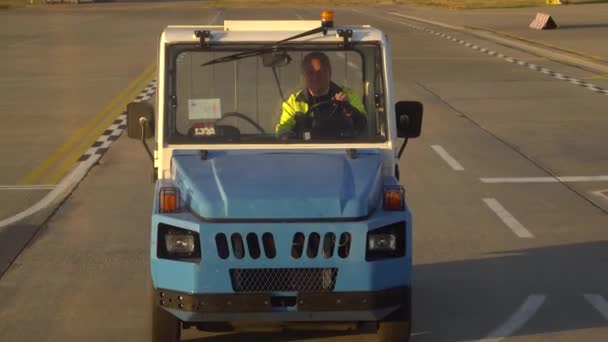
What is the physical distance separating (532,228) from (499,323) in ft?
10.9

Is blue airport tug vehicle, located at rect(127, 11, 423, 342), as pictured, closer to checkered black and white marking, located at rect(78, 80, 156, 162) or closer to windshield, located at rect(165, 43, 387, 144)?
windshield, located at rect(165, 43, 387, 144)

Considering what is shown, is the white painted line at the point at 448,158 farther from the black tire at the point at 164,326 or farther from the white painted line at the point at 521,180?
the black tire at the point at 164,326

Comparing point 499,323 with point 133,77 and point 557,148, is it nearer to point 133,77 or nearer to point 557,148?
point 557,148

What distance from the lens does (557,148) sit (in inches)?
642

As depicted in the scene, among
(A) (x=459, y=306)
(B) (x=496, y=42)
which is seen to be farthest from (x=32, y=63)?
(A) (x=459, y=306)

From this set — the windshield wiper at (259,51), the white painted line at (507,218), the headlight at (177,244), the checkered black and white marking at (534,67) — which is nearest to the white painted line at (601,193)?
the white painted line at (507,218)

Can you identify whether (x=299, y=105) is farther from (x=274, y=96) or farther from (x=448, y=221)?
(x=448, y=221)

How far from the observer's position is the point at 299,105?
7.64 meters

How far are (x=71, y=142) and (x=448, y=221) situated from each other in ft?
23.8

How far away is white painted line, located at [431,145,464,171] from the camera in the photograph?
14812mm

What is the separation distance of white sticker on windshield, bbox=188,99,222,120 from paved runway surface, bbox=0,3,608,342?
1.34m

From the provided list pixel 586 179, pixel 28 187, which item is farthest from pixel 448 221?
pixel 28 187

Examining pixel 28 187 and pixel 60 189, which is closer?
pixel 60 189

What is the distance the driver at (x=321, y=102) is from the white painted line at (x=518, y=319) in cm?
155
